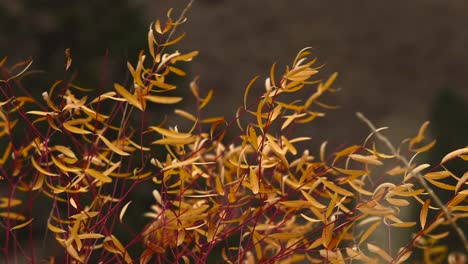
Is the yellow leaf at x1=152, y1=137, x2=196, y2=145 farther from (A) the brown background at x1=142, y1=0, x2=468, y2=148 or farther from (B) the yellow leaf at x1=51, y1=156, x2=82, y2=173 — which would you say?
(A) the brown background at x1=142, y1=0, x2=468, y2=148

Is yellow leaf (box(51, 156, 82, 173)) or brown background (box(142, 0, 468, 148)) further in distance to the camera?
brown background (box(142, 0, 468, 148))

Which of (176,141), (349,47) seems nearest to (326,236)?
(176,141)

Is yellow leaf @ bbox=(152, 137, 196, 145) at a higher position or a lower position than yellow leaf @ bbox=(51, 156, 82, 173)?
higher

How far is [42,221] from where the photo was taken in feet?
7.34

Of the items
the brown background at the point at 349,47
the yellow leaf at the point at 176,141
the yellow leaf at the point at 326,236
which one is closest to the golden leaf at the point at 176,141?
the yellow leaf at the point at 176,141

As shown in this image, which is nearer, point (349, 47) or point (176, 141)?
point (176, 141)

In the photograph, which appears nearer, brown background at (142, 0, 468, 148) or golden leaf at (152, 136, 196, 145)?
golden leaf at (152, 136, 196, 145)

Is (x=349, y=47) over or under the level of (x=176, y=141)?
under

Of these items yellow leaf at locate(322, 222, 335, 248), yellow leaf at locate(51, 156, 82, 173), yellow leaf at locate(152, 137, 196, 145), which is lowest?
yellow leaf at locate(322, 222, 335, 248)

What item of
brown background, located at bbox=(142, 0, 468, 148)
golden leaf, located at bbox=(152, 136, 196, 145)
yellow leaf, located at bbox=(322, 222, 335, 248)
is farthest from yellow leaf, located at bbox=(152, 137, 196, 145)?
brown background, located at bbox=(142, 0, 468, 148)

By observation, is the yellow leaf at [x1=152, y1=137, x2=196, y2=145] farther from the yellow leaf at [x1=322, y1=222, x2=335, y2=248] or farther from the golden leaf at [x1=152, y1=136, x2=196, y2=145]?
the yellow leaf at [x1=322, y1=222, x2=335, y2=248]

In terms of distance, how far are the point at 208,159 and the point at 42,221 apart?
4.97ft

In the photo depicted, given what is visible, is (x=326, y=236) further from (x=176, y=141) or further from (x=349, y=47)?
(x=349, y=47)

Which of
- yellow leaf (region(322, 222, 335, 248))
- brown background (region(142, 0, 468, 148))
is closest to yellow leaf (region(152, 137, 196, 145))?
yellow leaf (region(322, 222, 335, 248))
